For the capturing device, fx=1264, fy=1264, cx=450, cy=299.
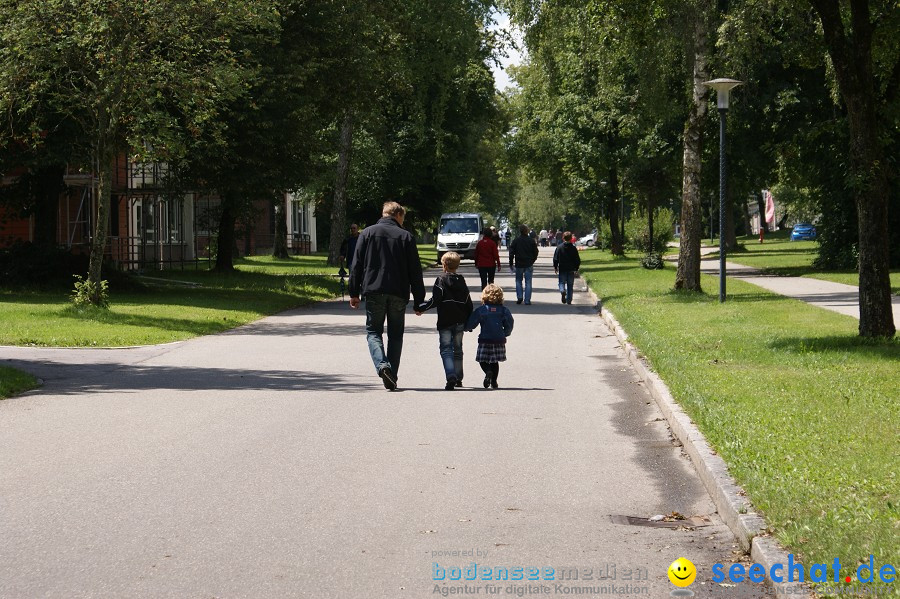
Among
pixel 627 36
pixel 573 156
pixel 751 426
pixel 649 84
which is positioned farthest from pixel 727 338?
pixel 573 156

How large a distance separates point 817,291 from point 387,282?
62.7ft

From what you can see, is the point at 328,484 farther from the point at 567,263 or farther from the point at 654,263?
the point at 654,263

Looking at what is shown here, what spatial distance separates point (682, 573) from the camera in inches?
237

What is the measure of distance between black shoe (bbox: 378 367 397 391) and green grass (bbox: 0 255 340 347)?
6.98 m

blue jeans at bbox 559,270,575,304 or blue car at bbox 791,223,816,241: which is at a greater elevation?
blue car at bbox 791,223,816,241

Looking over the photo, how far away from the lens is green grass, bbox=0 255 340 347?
64.6 ft

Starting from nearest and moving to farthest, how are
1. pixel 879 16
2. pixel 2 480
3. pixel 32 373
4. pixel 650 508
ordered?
pixel 650 508 → pixel 2 480 → pixel 32 373 → pixel 879 16

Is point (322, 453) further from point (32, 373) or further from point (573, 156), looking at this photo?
point (573, 156)

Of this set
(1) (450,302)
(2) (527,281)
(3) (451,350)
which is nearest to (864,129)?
(1) (450,302)

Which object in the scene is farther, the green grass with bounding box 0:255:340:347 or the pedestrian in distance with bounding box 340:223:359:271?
the pedestrian in distance with bounding box 340:223:359:271

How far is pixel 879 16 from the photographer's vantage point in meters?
17.4

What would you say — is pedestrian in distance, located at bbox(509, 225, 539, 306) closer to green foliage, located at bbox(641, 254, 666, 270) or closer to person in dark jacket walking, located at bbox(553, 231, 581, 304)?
person in dark jacket walking, located at bbox(553, 231, 581, 304)

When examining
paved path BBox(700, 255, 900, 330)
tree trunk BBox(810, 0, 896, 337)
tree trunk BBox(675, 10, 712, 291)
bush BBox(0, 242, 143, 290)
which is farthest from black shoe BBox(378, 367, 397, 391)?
bush BBox(0, 242, 143, 290)

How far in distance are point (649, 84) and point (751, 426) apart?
20.2 meters
